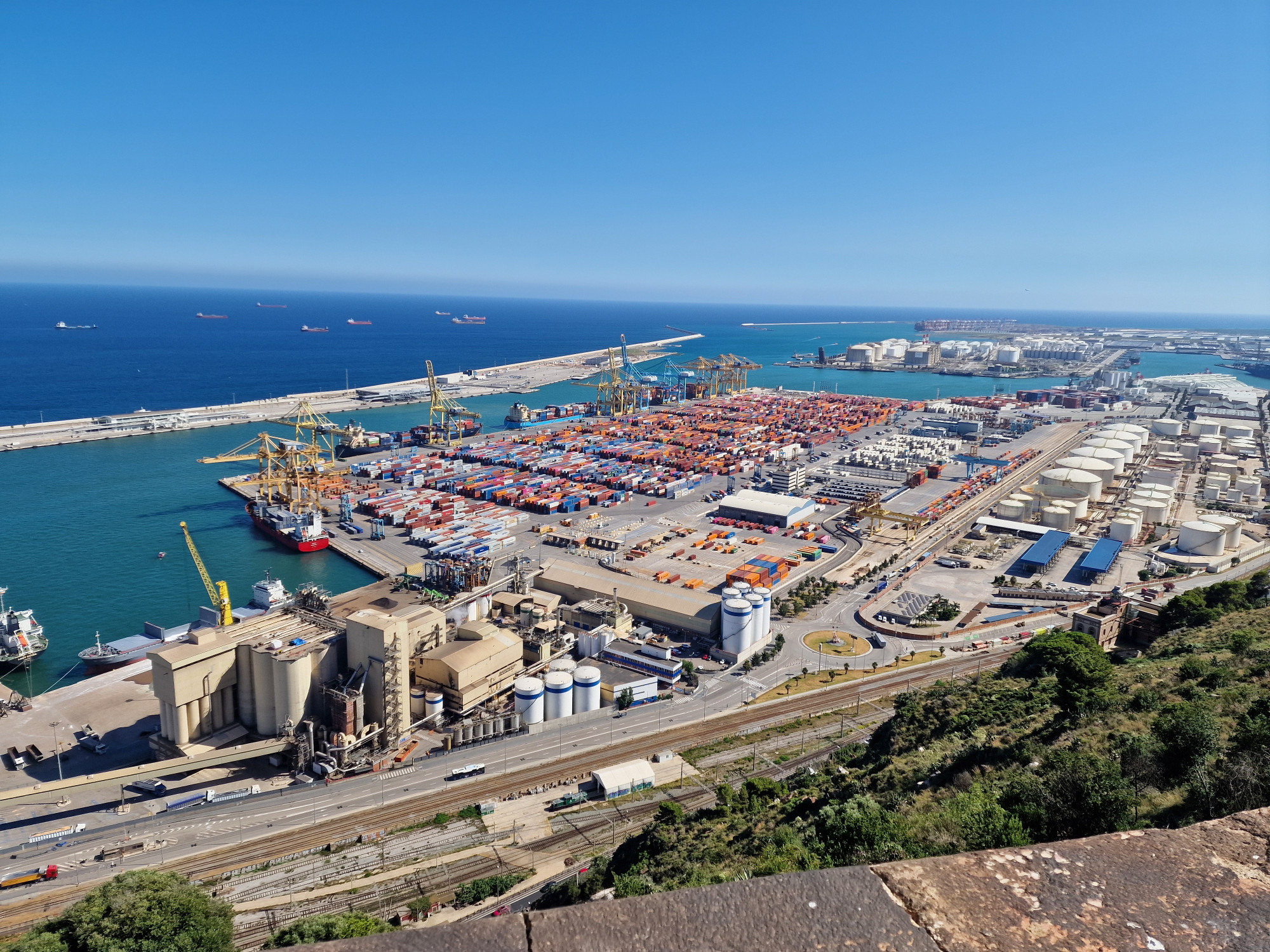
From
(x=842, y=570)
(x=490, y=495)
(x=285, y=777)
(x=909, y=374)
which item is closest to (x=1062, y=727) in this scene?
(x=285, y=777)

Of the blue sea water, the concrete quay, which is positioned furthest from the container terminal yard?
the concrete quay

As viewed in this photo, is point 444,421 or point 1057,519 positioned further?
point 444,421

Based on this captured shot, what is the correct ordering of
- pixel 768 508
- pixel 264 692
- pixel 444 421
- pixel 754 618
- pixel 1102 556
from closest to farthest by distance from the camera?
pixel 264 692 < pixel 754 618 < pixel 1102 556 < pixel 768 508 < pixel 444 421

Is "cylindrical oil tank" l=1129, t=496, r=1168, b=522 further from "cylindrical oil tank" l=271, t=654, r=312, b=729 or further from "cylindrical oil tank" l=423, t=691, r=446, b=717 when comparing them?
"cylindrical oil tank" l=271, t=654, r=312, b=729

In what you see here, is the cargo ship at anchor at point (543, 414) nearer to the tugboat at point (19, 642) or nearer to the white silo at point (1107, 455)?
the white silo at point (1107, 455)

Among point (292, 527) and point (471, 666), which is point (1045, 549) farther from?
point (292, 527)

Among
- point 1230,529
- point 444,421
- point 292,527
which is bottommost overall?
point 292,527

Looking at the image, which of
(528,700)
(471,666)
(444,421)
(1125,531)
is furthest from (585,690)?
(444,421)
